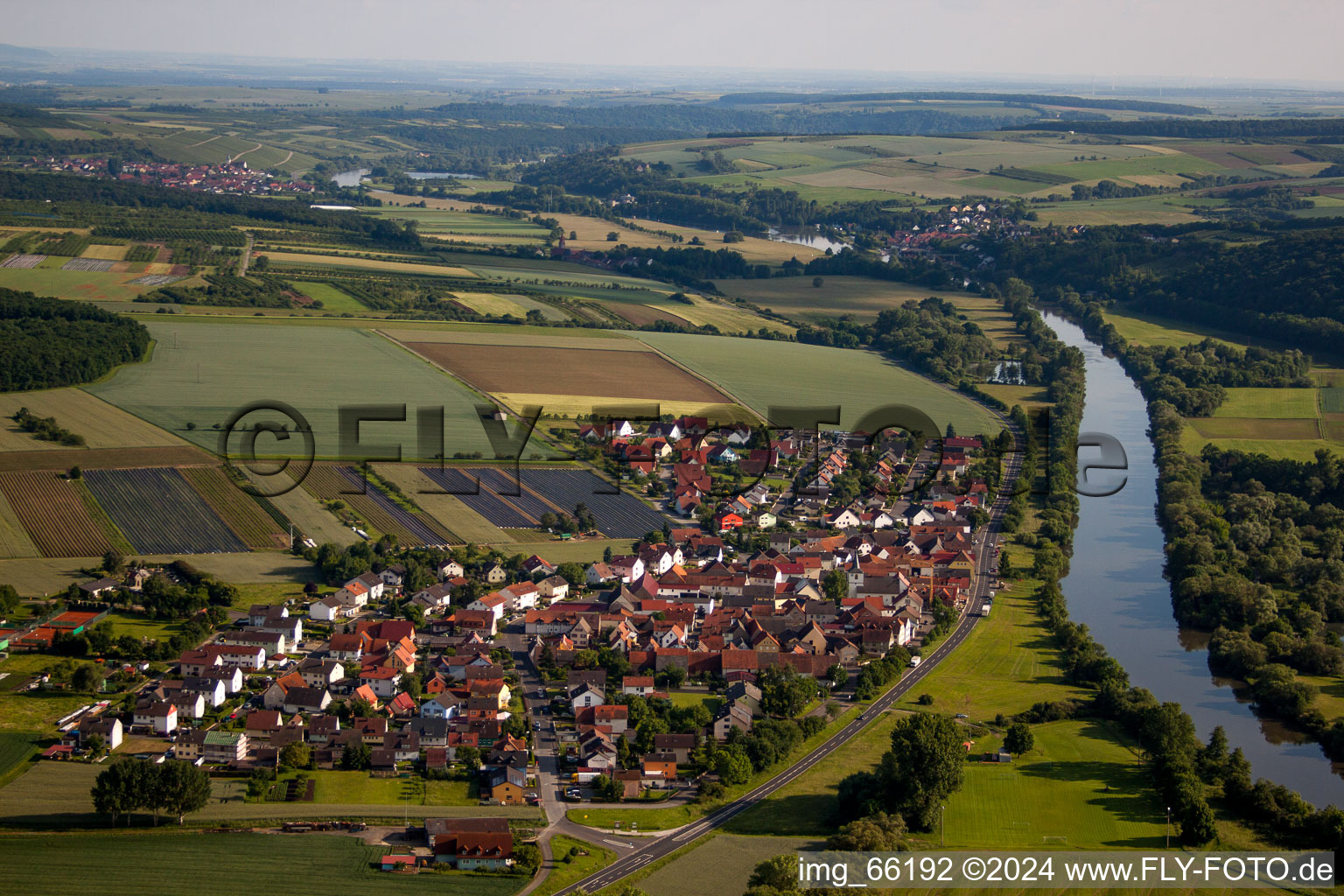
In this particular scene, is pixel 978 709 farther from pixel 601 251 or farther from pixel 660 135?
pixel 660 135

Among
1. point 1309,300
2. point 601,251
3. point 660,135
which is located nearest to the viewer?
point 1309,300

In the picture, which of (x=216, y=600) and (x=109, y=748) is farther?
(x=216, y=600)

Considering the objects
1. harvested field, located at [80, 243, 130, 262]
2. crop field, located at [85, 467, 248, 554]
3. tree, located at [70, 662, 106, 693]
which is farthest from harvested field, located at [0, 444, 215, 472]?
harvested field, located at [80, 243, 130, 262]

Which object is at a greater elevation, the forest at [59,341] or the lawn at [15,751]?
the forest at [59,341]

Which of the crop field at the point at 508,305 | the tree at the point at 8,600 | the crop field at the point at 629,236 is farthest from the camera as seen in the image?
the crop field at the point at 629,236

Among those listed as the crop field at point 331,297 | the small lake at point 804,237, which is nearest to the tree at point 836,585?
the crop field at point 331,297

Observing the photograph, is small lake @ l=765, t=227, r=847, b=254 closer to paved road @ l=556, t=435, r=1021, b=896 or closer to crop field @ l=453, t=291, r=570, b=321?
crop field @ l=453, t=291, r=570, b=321

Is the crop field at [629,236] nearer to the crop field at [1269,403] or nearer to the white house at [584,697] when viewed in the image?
the crop field at [1269,403]

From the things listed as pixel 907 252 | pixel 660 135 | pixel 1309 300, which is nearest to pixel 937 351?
pixel 1309 300
